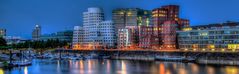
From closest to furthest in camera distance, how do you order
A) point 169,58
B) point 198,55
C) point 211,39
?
point 198,55
point 169,58
point 211,39

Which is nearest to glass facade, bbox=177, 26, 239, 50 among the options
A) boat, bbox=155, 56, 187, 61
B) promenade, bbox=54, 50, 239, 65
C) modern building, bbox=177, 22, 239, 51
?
modern building, bbox=177, 22, 239, 51

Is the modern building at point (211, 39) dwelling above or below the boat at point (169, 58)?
above

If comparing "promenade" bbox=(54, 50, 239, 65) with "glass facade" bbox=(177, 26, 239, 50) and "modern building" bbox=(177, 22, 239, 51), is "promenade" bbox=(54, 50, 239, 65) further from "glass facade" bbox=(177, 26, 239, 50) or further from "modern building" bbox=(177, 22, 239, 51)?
"glass facade" bbox=(177, 26, 239, 50)

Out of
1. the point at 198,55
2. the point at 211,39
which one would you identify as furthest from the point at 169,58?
the point at 211,39

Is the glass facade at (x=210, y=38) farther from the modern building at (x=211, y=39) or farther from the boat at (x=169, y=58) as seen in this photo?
the boat at (x=169, y=58)

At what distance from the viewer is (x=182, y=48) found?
191 metres

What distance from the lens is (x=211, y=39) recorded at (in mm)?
176000

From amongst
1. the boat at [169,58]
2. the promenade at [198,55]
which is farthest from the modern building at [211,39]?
the boat at [169,58]

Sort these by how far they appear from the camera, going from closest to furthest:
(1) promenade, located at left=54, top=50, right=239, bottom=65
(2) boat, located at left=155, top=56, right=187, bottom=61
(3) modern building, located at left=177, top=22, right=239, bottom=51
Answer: (1) promenade, located at left=54, top=50, right=239, bottom=65
(2) boat, located at left=155, top=56, right=187, bottom=61
(3) modern building, located at left=177, top=22, right=239, bottom=51

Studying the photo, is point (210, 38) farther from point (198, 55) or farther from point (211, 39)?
point (198, 55)

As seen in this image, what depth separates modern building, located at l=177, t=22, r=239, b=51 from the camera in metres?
166

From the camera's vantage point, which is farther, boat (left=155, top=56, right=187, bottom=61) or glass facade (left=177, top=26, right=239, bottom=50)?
glass facade (left=177, top=26, right=239, bottom=50)

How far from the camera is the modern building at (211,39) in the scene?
165750 millimetres

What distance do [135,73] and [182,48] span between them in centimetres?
8418
